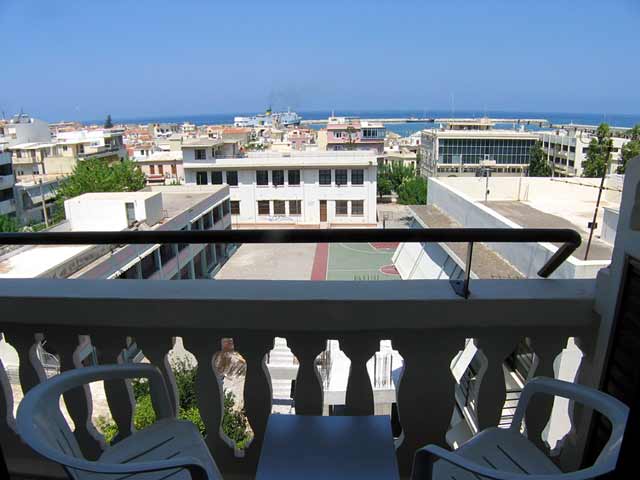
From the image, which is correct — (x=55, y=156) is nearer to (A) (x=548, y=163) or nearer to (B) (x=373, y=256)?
(B) (x=373, y=256)

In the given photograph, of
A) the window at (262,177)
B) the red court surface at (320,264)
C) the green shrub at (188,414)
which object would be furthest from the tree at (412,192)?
the green shrub at (188,414)

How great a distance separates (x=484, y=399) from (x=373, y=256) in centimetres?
1777

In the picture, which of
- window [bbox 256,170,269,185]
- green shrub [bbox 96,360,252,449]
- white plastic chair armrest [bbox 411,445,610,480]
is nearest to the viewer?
white plastic chair armrest [bbox 411,445,610,480]

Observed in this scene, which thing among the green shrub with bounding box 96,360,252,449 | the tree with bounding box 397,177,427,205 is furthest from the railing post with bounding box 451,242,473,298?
the tree with bounding box 397,177,427,205

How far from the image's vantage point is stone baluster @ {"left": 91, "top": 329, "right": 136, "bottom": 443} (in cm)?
145

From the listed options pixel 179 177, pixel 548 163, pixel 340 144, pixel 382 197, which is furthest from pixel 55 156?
pixel 548 163

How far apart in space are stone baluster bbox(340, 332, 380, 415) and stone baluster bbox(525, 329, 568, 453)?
48 centimetres

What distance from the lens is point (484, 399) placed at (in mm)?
1449

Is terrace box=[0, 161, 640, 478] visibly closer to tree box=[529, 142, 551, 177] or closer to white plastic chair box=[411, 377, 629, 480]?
white plastic chair box=[411, 377, 629, 480]

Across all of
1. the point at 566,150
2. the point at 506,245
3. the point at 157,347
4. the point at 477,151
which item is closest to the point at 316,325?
the point at 157,347

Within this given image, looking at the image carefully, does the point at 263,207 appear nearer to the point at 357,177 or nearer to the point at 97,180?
the point at 357,177

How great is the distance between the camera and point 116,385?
1500mm

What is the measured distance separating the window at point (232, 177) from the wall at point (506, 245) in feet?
39.0

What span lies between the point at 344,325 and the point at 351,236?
27 centimetres
